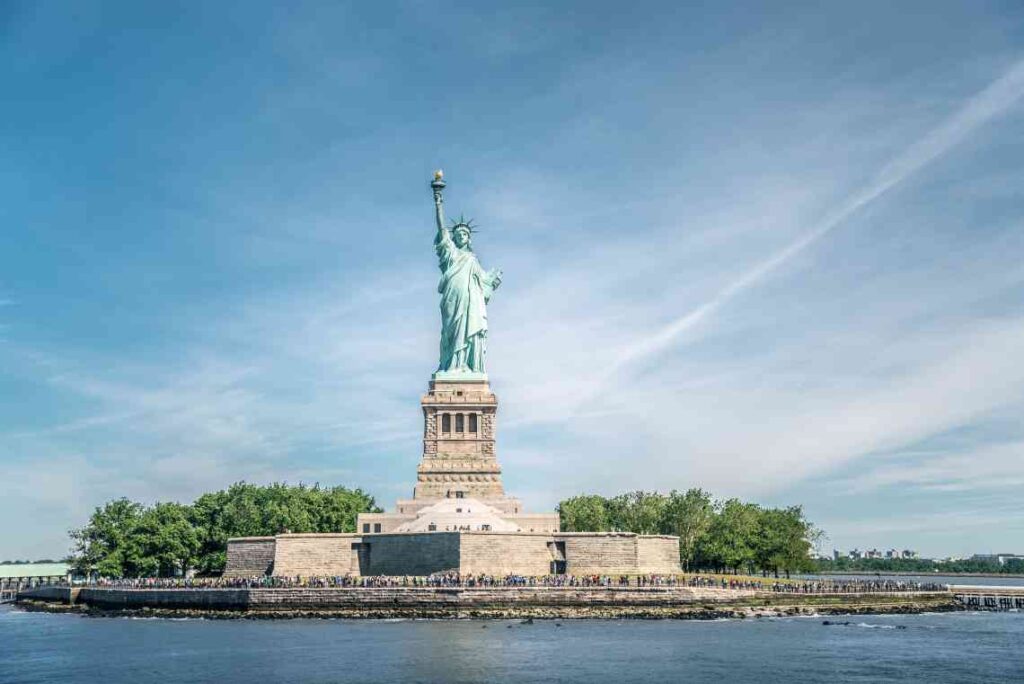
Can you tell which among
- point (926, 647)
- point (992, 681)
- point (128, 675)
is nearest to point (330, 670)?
point (128, 675)

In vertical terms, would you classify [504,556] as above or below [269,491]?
below

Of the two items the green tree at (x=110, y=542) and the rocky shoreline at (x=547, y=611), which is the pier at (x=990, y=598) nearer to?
the rocky shoreline at (x=547, y=611)

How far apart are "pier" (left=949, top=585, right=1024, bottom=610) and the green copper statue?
4141 centimetres

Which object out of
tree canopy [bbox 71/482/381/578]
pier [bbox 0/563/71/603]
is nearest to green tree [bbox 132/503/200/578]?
tree canopy [bbox 71/482/381/578]

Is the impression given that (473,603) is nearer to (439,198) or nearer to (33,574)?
(439,198)

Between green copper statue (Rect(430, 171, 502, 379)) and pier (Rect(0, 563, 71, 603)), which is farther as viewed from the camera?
pier (Rect(0, 563, 71, 603))

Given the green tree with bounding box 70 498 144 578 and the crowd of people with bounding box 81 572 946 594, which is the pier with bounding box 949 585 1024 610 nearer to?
the crowd of people with bounding box 81 572 946 594

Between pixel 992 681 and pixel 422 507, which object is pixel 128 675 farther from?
pixel 422 507

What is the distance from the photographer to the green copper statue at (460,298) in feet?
279

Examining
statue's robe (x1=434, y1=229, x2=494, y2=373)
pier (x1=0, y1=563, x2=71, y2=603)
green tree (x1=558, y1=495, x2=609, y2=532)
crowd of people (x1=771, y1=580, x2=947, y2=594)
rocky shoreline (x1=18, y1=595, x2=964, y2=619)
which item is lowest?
rocky shoreline (x1=18, y1=595, x2=964, y2=619)

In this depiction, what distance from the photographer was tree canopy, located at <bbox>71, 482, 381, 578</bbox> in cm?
7625

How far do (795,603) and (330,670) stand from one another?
35.6 meters

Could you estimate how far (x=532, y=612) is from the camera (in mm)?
57406

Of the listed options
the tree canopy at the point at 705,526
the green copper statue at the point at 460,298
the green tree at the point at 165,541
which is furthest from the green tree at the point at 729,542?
the green tree at the point at 165,541
